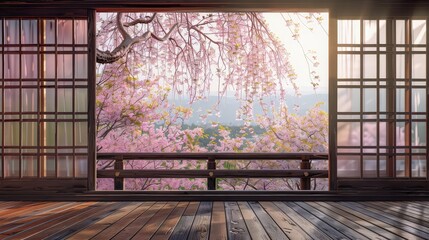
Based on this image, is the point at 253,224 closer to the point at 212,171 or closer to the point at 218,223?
the point at 218,223

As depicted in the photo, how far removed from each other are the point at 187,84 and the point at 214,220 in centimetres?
515

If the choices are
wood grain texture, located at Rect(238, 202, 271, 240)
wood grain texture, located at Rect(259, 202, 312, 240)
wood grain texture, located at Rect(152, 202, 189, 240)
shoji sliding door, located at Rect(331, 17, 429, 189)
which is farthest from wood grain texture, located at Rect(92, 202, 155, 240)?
shoji sliding door, located at Rect(331, 17, 429, 189)

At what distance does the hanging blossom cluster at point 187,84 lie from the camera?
757cm

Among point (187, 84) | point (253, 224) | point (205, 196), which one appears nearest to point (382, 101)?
point (205, 196)

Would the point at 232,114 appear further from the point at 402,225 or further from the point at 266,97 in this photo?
the point at 402,225

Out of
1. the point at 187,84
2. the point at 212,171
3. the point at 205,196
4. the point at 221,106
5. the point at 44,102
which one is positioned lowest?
the point at 205,196

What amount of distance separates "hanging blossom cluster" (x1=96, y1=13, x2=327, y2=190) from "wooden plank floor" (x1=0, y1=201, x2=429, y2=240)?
11.1 feet

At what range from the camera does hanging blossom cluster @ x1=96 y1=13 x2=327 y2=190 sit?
298 inches

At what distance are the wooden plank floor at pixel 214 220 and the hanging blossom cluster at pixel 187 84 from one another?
11.1ft

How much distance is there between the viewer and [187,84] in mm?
8430

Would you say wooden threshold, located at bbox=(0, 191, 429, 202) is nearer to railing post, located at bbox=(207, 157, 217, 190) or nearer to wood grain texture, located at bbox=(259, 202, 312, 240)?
wood grain texture, located at bbox=(259, 202, 312, 240)

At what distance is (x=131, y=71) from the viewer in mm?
7742

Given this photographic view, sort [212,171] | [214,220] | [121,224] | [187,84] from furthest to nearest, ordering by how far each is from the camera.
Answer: [187,84] → [212,171] → [214,220] → [121,224]

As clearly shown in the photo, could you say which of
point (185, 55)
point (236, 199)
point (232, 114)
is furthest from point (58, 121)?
point (232, 114)
